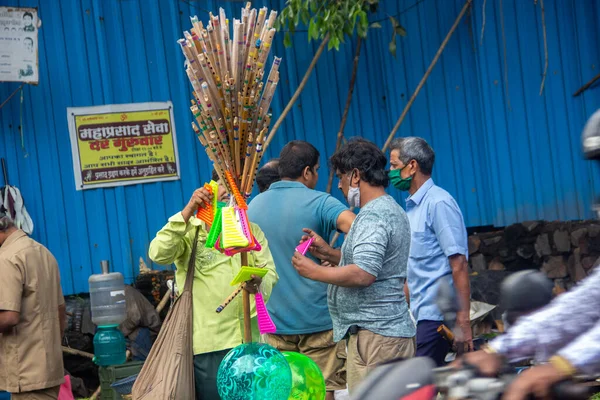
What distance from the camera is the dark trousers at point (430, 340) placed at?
15.4ft

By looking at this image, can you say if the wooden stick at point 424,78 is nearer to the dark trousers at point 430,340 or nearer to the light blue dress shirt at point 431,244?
the light blue dress shirt at point 431,244

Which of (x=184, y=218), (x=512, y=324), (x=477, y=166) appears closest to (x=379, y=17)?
(x=477, y=166)

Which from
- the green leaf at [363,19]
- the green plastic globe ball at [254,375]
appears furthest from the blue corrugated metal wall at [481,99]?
the green plastic globe ball at [254,375]

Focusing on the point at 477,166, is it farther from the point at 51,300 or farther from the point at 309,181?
the point at 51,300

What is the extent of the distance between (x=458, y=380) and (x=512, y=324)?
41 centimetres

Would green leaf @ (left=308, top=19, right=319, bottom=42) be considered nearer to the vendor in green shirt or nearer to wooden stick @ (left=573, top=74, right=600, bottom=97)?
wooden stick @ (left=573, top=74, right=600, bottom=97)

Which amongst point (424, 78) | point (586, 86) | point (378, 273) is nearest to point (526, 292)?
point (378, 273)

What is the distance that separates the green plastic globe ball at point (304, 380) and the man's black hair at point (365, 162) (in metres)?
0.96

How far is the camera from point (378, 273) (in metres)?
4.13

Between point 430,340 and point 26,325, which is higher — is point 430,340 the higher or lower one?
the lower one

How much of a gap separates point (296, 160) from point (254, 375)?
1.64 m

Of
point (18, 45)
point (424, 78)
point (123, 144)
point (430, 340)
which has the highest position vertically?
point (18, 45)

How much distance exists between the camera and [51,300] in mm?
5375

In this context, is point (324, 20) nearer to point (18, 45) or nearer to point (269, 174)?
point (269, 174)
